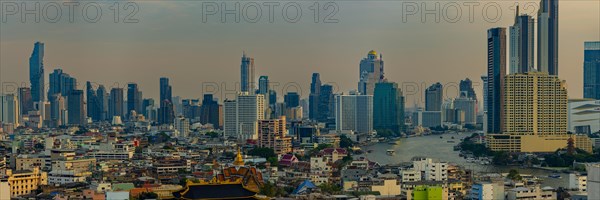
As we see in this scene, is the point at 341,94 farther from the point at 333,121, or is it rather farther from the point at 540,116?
the point at 540,116

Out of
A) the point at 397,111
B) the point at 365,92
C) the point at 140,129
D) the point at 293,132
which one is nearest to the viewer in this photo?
the point at 293,132

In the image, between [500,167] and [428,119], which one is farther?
[428,119]

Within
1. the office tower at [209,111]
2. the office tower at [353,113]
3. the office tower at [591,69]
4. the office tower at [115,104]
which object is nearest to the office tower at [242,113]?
the office tower at [209,111]

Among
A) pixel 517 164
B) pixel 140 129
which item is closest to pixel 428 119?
pixel 140 129

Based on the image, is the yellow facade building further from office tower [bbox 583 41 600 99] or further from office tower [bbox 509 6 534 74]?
office tower [bbox 583 41 600 99]

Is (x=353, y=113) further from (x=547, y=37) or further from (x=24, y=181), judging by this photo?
(x=24, y=181)

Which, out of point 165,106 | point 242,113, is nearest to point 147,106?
point 165,106

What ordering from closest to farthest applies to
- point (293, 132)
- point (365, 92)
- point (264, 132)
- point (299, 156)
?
point (299, 156)
point (264, 132)
point (293, 132)
point (365, 92)
